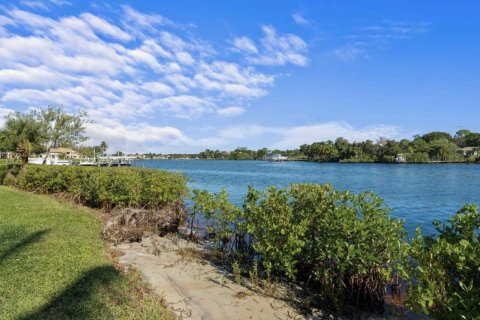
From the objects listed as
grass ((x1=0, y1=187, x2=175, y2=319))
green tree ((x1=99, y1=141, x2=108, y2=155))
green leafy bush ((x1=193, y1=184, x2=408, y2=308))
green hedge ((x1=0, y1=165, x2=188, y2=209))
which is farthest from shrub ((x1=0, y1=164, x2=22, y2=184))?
green tree ((x1=99, y1=141, x2=108, y2=155))

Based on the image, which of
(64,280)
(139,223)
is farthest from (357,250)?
(139,223)

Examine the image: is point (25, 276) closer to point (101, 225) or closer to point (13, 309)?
point (13, 309)

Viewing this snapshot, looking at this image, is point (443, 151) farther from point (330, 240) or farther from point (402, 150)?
point (330, 240)

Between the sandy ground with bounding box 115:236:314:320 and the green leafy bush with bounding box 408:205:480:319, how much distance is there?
7.90 feet

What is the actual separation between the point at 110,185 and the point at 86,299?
30.2ft

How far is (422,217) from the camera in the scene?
61.4 ft

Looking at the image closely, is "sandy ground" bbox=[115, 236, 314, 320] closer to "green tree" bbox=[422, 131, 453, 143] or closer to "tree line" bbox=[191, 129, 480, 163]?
"tree line" bbox=[191, 129, 480, 163]

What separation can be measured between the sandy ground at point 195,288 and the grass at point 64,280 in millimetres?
456

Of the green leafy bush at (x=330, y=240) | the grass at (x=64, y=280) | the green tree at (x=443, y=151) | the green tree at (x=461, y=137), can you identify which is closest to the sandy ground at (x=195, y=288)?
the grass at (x=64, y=280)

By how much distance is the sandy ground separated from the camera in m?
5.78

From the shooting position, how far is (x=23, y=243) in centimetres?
806

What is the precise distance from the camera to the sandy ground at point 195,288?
578cm

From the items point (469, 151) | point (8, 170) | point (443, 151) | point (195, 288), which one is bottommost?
point (195, 288)

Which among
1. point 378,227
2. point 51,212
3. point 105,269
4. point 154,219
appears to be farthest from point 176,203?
point 378,227
